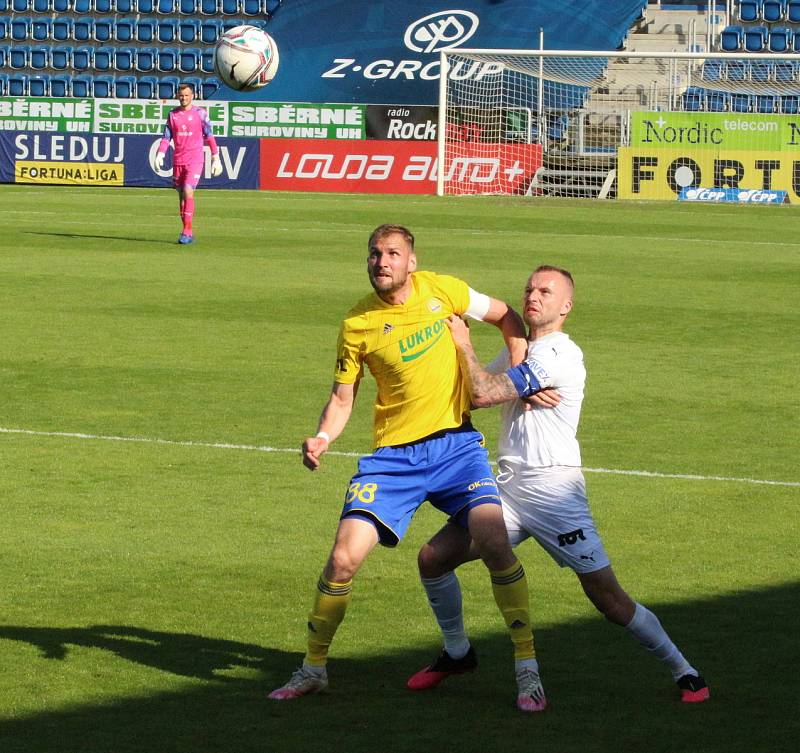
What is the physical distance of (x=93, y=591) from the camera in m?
6.70

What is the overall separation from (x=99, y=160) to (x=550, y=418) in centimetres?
3227

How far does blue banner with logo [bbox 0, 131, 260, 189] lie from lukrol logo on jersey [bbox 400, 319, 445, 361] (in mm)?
30573

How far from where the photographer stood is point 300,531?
25.3 feet

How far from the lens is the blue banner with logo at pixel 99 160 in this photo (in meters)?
35.8

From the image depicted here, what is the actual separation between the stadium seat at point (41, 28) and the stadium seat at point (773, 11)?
21503 mm

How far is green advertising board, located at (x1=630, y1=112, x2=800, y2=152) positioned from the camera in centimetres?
3167

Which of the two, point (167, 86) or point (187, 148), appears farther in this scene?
point (167, 86)

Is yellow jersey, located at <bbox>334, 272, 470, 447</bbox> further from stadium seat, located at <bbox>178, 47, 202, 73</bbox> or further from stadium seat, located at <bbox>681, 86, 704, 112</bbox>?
stadium seat, located at <bbox>178, 47, 202, 73</bbox>

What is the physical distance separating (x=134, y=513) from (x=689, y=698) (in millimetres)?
3648

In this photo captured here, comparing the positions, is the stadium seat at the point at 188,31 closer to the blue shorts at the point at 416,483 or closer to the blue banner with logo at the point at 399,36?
the blue banner with logo at the point at 399,36

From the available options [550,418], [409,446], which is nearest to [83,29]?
[409,446]

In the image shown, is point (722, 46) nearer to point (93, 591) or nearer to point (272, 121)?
point (272, 121)

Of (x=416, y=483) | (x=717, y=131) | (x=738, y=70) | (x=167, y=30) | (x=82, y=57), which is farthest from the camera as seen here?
(x=82, y=57)

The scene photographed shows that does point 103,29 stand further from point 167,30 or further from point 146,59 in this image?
point 167,30
